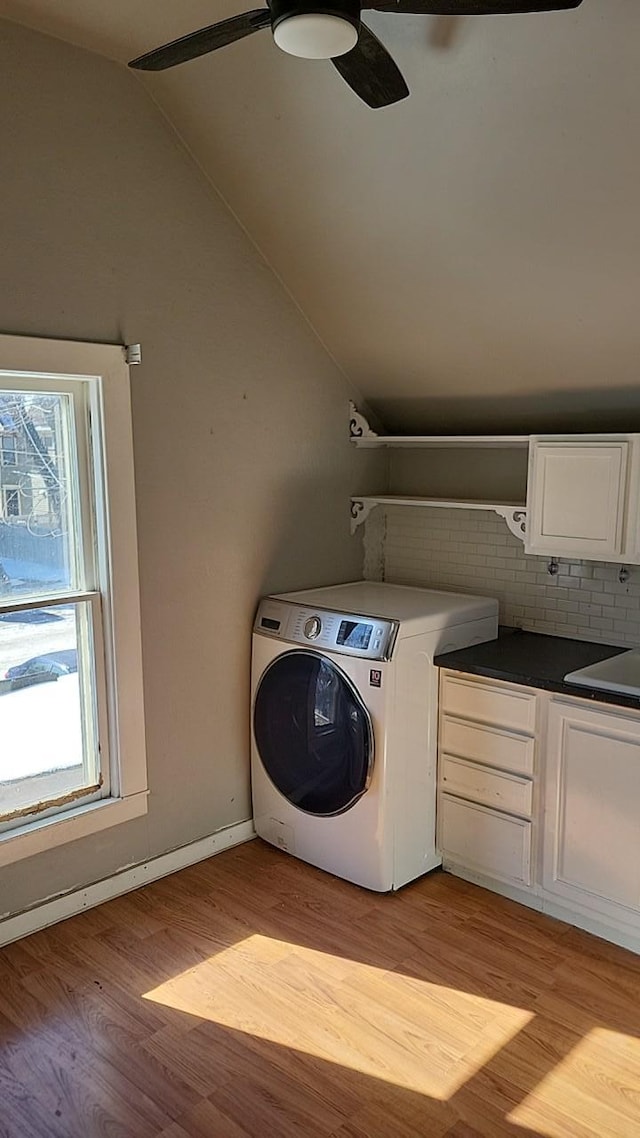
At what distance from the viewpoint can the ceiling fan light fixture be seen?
1.46m

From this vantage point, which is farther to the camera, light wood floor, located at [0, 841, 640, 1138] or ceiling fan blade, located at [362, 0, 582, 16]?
light wood floor, located at [0, 841, 640, 1138]

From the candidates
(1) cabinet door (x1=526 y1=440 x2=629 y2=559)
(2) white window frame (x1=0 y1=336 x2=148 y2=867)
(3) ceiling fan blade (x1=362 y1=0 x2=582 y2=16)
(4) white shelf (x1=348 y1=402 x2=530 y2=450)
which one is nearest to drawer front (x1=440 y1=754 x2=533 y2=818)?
(1) cabinet door (x1=526 y1=440 x2=629 y2=559)

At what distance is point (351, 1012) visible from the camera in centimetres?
231

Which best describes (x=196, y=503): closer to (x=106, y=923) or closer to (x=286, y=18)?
(x=106, y=923)

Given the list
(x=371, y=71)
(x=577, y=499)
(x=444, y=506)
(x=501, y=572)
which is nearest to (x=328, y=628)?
(x=444, y=506)

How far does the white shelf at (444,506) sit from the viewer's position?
3010mm

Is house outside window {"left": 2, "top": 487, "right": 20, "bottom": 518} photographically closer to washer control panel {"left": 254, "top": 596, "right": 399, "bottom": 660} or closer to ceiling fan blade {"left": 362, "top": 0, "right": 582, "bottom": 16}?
washer control panel {"left": 254, "top": 596, "right": 399, "bottom": 660}

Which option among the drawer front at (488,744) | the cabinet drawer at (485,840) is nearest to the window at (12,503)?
the drawer front at (488,744)

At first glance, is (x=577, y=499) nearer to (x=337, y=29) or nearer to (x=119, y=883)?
(x=337, y=29)

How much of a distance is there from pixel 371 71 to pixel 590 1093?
2.30 metres

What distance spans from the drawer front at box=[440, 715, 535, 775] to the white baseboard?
879 millimetres

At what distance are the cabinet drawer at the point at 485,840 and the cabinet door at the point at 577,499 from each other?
89 centimetres

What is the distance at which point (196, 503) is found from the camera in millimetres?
2938

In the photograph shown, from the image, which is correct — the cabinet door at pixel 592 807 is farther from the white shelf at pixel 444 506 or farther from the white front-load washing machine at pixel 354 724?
the white shelf at pixel 444 506
